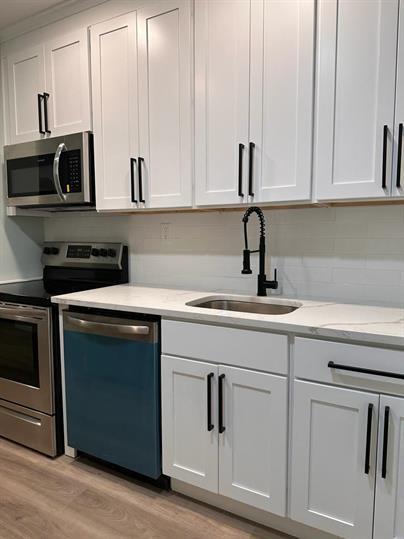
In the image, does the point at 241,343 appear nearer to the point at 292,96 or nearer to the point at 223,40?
the point at 292,96

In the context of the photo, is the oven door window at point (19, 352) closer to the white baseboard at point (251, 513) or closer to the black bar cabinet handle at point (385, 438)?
the white baseboard at point (251, 513)

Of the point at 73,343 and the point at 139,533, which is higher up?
the point at 73,343

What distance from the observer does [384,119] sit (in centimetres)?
145

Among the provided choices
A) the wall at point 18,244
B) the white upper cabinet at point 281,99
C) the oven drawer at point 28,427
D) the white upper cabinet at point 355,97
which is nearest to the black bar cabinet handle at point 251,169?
the white upper cabinet at point 281,99

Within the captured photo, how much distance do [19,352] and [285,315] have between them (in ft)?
5.09

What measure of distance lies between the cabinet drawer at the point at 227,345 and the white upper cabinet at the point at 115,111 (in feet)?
2.79

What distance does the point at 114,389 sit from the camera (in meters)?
1.82

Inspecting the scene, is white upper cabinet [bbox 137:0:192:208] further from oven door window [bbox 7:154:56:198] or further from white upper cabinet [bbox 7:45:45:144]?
white upper cabinet [bbox 7:45:45:144]

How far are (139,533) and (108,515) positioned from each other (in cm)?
19

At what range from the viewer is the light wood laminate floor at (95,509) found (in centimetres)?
156

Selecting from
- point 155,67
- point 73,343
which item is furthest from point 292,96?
point 73,343

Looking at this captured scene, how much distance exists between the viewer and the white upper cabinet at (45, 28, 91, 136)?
2.17 m

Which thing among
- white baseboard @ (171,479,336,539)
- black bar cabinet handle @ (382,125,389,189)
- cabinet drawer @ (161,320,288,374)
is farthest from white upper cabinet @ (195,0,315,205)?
white baseboard @ (171,479,336,539)

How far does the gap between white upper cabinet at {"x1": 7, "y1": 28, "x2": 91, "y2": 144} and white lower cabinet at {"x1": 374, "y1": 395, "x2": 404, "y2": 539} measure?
2.08m
